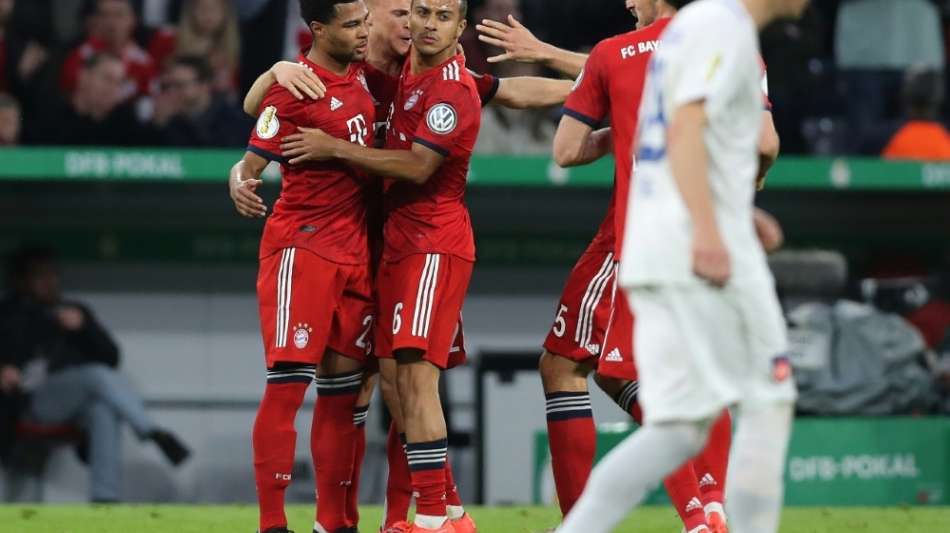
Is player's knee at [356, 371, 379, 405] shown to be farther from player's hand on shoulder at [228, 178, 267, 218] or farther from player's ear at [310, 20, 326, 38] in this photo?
player's ear at [310, 20, 326, 38]

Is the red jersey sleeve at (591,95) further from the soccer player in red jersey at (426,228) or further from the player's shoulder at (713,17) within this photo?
the player's shoulder at (713,17)

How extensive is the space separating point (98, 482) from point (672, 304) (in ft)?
23.0

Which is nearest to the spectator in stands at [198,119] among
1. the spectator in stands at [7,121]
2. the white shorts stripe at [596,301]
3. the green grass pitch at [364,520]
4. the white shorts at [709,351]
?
the spectator in stands at [7,121]

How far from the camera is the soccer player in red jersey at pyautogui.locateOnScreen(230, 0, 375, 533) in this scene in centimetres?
573

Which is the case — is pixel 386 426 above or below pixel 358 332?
below

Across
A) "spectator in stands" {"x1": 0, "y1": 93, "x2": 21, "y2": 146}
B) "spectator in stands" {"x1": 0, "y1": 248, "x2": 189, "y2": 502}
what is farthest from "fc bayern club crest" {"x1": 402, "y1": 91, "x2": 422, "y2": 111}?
"spectator in stands" {"x1": 0, "y1": 248, "x2": 189, "y2": 502}

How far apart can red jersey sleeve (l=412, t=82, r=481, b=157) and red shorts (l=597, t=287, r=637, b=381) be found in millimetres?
785

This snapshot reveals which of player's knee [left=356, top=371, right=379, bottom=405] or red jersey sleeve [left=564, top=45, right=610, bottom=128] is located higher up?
red jersey sleeve [left=564, top=45, right=610, bottom=128]

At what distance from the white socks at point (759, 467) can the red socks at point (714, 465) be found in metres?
1.46

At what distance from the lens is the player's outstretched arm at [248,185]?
5836mm

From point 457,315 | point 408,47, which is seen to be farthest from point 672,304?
point 408,47

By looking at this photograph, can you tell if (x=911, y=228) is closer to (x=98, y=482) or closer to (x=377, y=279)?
(x=98, y=482)

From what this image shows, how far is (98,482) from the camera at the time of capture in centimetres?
1062

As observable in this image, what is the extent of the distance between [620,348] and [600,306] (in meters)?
0.37
